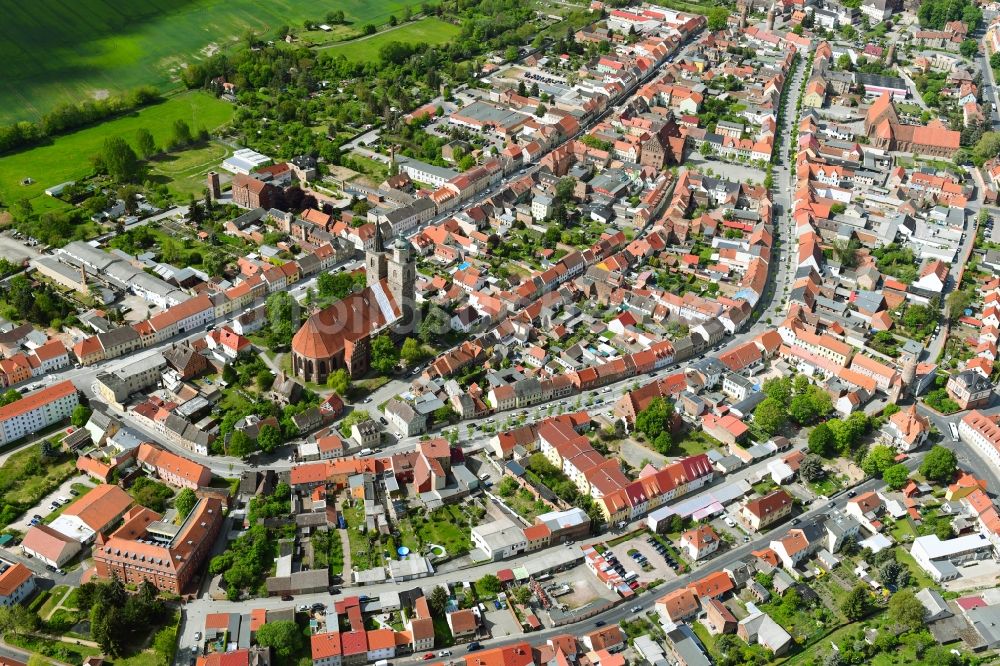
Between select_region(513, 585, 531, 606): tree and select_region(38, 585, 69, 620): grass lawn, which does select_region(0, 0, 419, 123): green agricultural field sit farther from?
select_region(513, 585, 531, 606): tree

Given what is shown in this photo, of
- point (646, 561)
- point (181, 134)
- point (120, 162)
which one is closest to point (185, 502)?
point (646, 561)

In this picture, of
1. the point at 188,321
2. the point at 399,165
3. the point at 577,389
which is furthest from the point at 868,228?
the point at 188,321

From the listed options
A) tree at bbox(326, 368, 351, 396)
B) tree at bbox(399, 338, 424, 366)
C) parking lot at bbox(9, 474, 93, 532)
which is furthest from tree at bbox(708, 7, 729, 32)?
parking lot at bbox(9, 474, 93, 532)

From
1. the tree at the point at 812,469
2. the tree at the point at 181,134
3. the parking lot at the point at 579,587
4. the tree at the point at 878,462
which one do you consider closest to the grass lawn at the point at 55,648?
the parking lot at the point at 579,587

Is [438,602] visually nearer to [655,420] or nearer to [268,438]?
[268,438]

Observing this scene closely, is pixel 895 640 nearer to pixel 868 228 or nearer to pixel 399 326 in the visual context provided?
pixel 399 326
